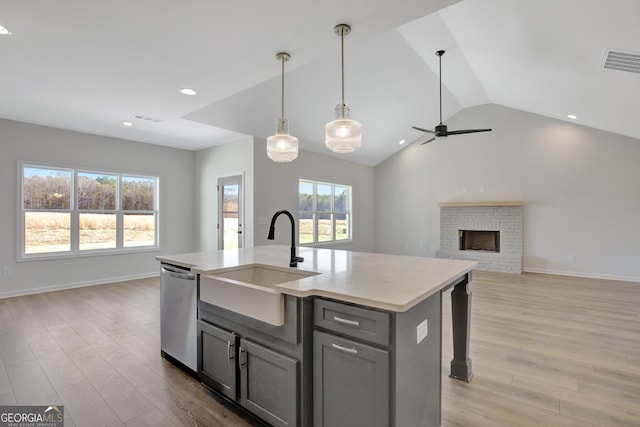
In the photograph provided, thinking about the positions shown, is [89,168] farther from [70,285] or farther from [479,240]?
[479,240]

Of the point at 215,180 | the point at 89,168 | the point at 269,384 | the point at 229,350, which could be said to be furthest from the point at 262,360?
the point at 89,168

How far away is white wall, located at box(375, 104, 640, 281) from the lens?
18.3 feet

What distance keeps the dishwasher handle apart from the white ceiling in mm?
1822

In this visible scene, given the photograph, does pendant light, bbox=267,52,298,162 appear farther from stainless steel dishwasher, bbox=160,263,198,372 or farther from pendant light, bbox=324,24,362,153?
stainless steel dishwasher, bbox=160,263,198,372

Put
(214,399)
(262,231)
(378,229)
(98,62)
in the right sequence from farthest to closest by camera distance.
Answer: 1. (378,229)
2. (262,231)
3. (98,62)
4. (214,399)

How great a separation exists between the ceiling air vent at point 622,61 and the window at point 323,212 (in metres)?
4.78

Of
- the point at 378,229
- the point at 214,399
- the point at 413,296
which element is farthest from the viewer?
the point at 378,229

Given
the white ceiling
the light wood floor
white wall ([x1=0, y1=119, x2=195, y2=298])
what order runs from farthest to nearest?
white wall ([x1=0, y1=119, x2=195, y2=298]) < the white ceiling < the light wood floor

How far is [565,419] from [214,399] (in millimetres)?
2208

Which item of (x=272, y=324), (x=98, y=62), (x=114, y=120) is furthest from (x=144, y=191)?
(x=272, y=324)

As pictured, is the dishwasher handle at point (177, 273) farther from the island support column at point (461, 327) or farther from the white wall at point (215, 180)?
the white wall at point (215, 180)

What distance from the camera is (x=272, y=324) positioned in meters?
1.59

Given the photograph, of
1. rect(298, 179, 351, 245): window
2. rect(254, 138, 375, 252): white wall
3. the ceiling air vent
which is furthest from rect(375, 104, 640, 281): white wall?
the ceiling air vent

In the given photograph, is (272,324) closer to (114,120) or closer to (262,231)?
(262,231)
